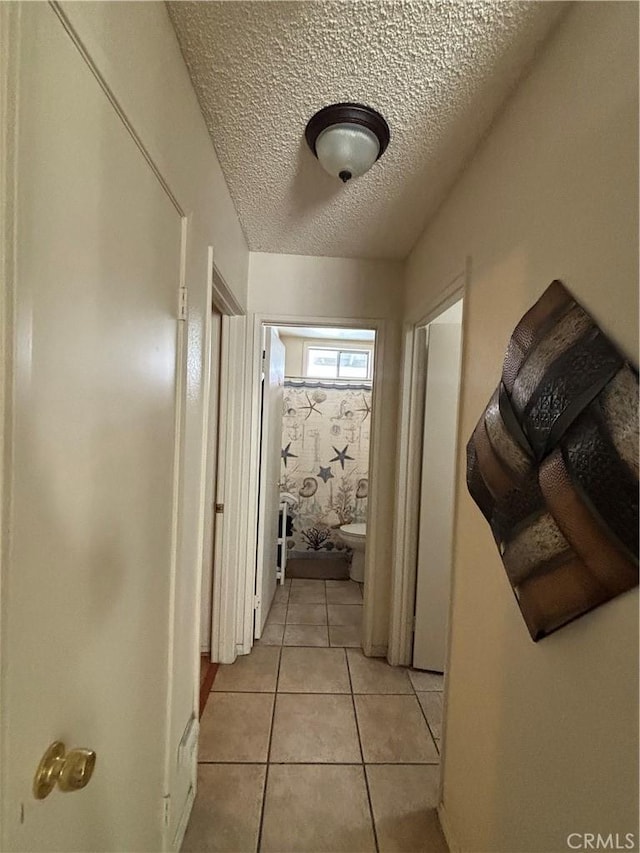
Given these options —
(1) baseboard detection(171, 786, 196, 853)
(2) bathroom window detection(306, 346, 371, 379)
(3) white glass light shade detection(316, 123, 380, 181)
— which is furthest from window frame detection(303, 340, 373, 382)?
(1) baseboard detection(171, 786, 196, 853)

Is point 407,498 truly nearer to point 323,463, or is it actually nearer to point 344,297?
point 344,297

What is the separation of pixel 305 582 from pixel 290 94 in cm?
325

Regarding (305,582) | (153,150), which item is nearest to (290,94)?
(153,150)

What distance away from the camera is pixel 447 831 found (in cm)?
129

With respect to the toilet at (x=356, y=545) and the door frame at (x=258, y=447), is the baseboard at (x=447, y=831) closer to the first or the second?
the door frame at (x=258, y=447)

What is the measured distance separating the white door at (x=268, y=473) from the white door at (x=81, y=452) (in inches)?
53.1

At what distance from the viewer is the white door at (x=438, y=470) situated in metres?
2.11

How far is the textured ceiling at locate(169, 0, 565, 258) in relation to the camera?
0.87 meters

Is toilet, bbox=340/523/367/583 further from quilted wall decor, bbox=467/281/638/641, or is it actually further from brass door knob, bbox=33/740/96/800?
brass door knob, bbox=33/740/96/800

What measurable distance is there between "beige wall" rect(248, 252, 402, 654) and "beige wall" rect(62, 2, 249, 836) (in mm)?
488

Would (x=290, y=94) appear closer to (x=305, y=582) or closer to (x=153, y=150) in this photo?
(x=153, y=150)

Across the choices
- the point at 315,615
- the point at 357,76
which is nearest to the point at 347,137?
the point at 357,76

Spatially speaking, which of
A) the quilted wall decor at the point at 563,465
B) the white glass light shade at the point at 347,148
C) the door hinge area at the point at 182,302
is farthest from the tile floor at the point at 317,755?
the white glass light shade at the point at 347,148

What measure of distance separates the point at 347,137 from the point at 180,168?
20.1 inches
